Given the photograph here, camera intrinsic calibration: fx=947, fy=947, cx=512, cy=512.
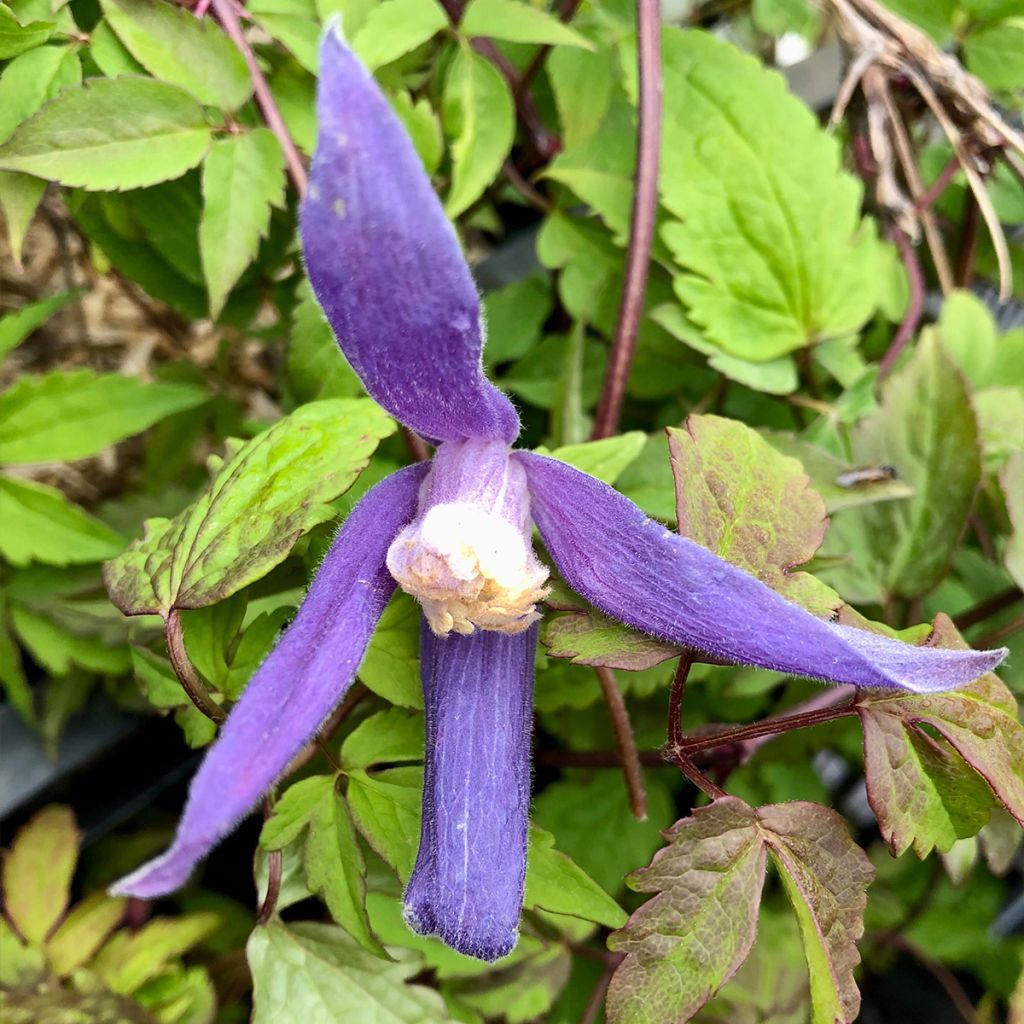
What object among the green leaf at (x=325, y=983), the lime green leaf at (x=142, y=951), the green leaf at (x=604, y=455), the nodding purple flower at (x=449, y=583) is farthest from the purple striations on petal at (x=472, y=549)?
the lime green leaf at (x=142, y=951)

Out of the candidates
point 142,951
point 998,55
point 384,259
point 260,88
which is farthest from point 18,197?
point 998,55

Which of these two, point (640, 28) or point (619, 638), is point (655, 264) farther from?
point (619, 638)

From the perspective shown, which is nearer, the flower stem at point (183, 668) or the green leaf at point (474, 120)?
the flower stem at point (183, 668)

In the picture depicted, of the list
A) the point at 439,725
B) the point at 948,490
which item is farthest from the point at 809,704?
the point at 439,725

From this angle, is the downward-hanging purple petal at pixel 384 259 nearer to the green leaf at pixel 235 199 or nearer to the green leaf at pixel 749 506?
the green leaf at pixel 749 506

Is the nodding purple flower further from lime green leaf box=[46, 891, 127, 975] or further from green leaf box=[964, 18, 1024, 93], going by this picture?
green leaf box=[964, 18, 1024, 93]
